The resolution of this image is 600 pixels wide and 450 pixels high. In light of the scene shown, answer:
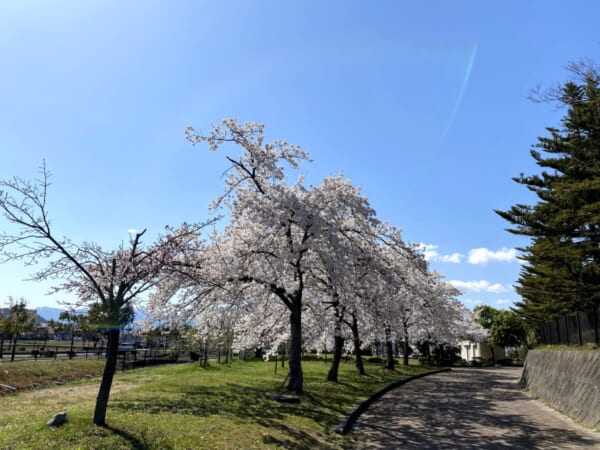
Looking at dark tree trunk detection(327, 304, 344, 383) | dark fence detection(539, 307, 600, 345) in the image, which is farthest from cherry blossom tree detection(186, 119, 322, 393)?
dark fence detection(539, 307, 600, 345)

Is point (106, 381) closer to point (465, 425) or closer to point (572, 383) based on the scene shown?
point (465, 425)

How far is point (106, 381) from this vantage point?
7.24m

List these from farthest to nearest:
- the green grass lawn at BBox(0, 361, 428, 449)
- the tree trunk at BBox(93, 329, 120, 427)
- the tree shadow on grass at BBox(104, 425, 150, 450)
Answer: the tree trunk at BBox(93, 329, 120, 427)
the green grass lawn at BBox(0, 361, 428, 449)
the tree shadow on grass at BBox(104, 425, 150, 450)

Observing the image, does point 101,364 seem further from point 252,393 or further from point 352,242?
point 352,242

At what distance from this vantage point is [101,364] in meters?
24.8

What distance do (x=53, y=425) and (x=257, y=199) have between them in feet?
26.2

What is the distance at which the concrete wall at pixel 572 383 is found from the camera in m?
10.9

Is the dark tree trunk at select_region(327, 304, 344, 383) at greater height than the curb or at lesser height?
greater

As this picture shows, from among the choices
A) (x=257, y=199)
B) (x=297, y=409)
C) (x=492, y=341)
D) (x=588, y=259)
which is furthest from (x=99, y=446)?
(x=492, y=341)

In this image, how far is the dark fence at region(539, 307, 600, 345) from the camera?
46.4 feet

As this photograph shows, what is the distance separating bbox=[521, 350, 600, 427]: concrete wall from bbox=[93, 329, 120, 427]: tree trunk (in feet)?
38.2

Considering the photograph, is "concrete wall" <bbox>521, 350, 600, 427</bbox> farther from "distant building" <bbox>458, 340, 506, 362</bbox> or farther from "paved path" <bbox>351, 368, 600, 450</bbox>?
"distant building" <bbox>458, 340, 506, 362</bbox>

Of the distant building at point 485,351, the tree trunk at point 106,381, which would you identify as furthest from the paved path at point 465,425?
the distant building at point 485,351

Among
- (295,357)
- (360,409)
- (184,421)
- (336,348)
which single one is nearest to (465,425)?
(360,409)
